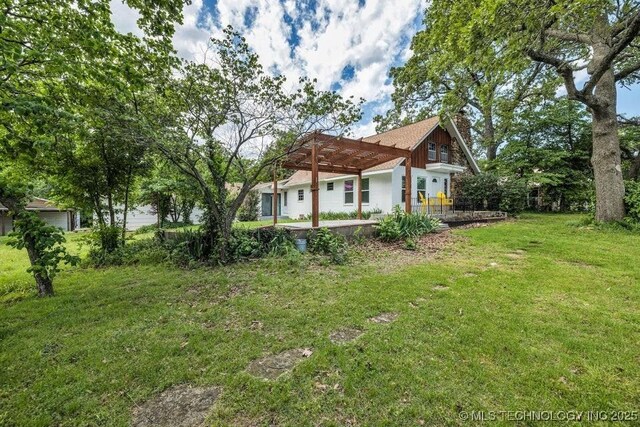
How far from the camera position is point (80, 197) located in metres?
7.78

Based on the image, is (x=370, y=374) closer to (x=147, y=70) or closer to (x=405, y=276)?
(x=405, y=276)

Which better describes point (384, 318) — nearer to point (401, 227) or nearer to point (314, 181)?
point (314, 181)

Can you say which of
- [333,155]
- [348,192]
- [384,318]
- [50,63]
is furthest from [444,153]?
[50,63]

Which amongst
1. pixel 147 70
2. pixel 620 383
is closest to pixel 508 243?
pixel 620 383

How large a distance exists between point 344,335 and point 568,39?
10998 mm

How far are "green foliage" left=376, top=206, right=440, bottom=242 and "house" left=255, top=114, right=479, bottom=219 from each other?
4.36 metres

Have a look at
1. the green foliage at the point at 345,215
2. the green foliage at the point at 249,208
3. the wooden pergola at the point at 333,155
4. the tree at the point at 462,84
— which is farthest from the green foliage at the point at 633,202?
the green foliage at the point at 249,208

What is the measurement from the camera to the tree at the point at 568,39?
4.94 m

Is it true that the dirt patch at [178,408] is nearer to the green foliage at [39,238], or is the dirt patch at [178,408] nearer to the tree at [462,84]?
the green foliage at [39,238]

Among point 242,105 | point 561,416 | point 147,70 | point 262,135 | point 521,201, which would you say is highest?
point 147,70

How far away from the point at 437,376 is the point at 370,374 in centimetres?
58

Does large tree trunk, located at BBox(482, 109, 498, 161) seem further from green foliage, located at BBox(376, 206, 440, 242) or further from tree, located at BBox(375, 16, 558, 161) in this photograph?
green foliage, located at BBox(376, 206, 440, 242)

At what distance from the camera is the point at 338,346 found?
2.92m

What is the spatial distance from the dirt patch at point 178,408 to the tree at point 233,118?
4511 millimetres
